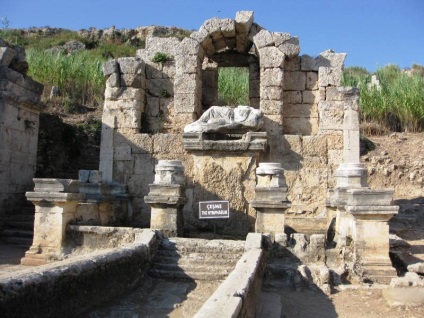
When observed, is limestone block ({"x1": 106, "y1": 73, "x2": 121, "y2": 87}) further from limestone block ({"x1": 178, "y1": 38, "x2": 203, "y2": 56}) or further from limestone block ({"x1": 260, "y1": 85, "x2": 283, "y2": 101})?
limestone block ({"x1": 260, "y1": 85, "x2": 283, "y2": 101})

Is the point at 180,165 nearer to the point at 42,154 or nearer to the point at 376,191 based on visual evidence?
the point at 376,191

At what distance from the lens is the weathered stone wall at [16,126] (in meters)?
9.81

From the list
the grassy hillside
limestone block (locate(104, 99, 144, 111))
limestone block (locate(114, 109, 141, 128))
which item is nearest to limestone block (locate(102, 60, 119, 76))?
limestone block (locate(104, 99, 144, 111))

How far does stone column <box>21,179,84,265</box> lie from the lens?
24.0 ft

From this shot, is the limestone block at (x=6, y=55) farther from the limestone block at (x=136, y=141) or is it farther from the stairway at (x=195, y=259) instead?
the stairway at (x=195, y=259)

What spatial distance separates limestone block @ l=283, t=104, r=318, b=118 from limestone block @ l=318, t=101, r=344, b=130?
1.34ft

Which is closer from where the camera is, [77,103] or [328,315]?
[328,315]

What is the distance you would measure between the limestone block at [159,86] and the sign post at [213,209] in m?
3.80

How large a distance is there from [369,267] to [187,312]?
9.86 feet

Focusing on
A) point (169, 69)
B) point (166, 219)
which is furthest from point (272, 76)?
point (166, 219)

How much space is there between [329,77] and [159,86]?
3.78 m

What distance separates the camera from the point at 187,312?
4930mm

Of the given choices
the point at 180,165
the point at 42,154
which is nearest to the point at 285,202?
the point at 180,165

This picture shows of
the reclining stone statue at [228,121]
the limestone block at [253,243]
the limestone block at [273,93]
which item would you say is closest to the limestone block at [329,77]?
the limestone block at [273,93]
